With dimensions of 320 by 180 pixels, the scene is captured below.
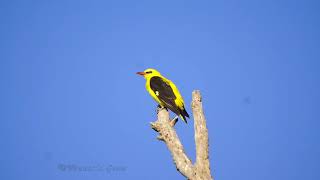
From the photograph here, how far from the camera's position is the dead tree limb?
6152 millimetres

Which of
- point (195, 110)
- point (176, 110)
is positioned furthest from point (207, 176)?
point (176, 110)

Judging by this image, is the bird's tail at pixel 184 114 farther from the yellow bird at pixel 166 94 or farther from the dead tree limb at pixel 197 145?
the dead tree limb at pixel 197 145

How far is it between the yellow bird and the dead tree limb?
249 cm

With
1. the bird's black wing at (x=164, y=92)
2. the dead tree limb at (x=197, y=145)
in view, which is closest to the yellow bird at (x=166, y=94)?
the bird's black wing at (x=164, y=92)

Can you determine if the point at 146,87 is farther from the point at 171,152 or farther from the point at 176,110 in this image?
the point at 171,152

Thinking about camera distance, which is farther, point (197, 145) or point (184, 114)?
point (184, 114)

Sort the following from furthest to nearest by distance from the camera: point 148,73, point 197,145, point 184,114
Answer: point 148,73, point 184,114, point 197,145

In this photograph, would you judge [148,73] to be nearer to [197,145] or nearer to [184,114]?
[184,114]

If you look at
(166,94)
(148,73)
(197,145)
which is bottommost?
(197,145)

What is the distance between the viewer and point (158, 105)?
1101 centimetres

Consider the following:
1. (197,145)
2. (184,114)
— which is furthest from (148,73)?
(197,145)

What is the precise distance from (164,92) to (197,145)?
3969 millimetres

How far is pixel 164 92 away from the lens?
10.4 m

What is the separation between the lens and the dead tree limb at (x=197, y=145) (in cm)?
615
